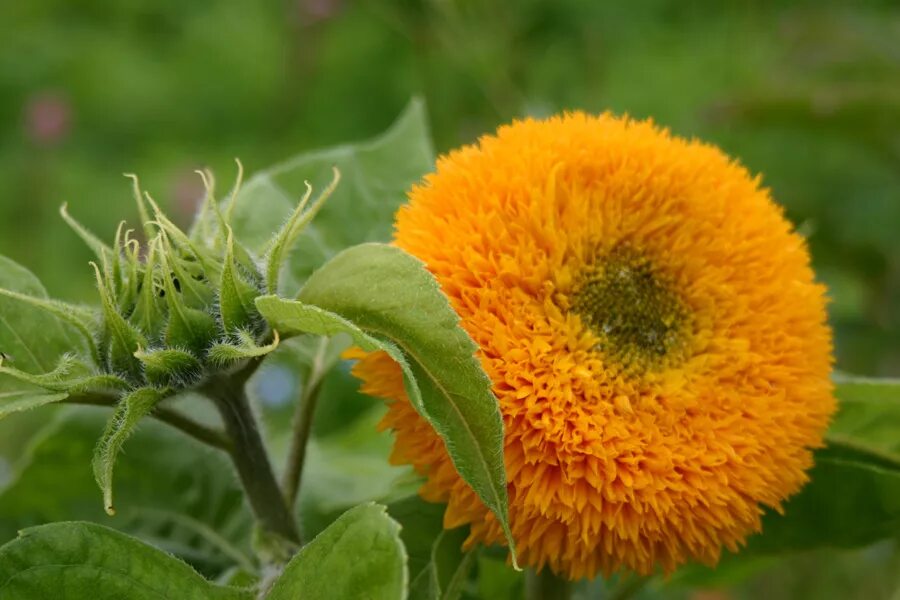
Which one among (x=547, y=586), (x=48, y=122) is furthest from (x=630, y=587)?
(x=48, y=122)

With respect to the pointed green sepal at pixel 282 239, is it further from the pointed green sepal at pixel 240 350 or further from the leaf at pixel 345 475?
the leaf at pixel 345 475

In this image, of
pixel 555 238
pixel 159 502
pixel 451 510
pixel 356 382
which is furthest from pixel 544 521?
pixel 356 382

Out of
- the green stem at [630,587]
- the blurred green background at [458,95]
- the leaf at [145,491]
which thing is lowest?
the leaf at [145,491]

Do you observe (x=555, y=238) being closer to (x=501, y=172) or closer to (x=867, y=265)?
(x=501, y=172)

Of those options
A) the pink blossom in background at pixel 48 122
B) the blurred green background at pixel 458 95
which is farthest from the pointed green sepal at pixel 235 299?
the pink blossom in background at pixel 48 122

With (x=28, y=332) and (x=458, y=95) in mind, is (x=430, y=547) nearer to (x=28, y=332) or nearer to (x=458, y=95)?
(x=28, y=332)

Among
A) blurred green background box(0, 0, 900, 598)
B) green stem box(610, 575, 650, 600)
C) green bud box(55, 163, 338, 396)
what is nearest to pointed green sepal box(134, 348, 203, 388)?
green bud box(55, 163, 338, 396)
